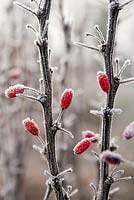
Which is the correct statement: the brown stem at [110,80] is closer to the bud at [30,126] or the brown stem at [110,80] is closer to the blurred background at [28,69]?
the bud at [30,126]

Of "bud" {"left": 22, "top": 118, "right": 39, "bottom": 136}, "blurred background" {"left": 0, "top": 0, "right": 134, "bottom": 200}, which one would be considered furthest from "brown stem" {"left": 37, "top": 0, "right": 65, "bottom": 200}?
"blurred background" {"left": 0, "top": 0, "right": 134, "bottom": 200}

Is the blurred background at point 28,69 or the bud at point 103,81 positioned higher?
the blurred background at point 28,69

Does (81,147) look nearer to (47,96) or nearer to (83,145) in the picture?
(83,145)

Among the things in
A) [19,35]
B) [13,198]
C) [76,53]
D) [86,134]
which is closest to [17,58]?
[19,35]

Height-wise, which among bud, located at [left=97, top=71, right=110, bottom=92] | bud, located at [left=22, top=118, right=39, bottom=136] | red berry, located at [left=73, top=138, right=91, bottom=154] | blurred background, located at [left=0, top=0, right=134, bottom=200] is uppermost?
blurred background, located at [left=0, top=0, right=134, bottom=200]

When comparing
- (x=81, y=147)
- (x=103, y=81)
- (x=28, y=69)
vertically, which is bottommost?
(x=81, y=147)

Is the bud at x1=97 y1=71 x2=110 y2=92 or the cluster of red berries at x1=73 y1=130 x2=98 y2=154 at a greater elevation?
the bud at x1=97 y1=71 x2=110 y2=92

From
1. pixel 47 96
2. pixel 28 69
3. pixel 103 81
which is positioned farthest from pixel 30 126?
pixel 28 69

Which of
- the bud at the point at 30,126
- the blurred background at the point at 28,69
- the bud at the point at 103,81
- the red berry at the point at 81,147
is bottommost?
the red berry at the point at 81,147

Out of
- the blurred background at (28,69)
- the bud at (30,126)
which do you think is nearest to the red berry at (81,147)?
the bud at (30,126)

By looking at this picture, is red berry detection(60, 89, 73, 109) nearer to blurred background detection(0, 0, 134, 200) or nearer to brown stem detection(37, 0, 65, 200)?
brown stem detection(37, 0, 65, 200)

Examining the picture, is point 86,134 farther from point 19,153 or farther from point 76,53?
point 76,53
